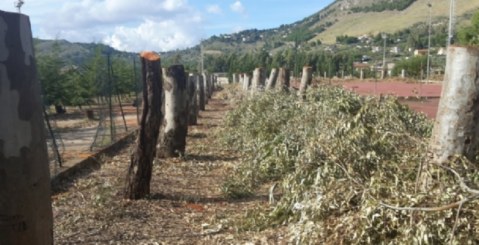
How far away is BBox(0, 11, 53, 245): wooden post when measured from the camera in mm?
2740

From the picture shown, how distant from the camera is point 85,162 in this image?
10.2 metres

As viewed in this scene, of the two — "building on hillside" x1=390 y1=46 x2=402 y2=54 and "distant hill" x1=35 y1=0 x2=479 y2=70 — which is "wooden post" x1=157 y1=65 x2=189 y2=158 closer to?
"building on hillside" x1=390 y1=46 x2=402 y2=54

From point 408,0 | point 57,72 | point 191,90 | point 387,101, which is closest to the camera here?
point 387,101

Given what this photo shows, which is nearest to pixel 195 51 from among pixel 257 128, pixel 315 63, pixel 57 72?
pixel 315 63

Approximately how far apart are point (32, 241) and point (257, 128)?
7.87m

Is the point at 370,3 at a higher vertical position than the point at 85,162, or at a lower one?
higher

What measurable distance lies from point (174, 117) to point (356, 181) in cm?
718

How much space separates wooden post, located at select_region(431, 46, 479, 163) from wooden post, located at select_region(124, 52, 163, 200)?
3950 mm

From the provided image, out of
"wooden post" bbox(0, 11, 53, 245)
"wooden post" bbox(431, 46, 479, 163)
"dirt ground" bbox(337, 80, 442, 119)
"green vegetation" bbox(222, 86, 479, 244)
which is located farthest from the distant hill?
"wooden post" bbox(0, 11, 53, 245)

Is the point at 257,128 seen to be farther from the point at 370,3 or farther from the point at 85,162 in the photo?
the point at 370,3

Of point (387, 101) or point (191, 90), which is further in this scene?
point (191, 90)

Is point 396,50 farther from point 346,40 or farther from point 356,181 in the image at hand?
point 356,181

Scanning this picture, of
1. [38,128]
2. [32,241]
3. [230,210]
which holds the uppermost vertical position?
[38,128]

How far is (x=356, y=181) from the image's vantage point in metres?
4.55
